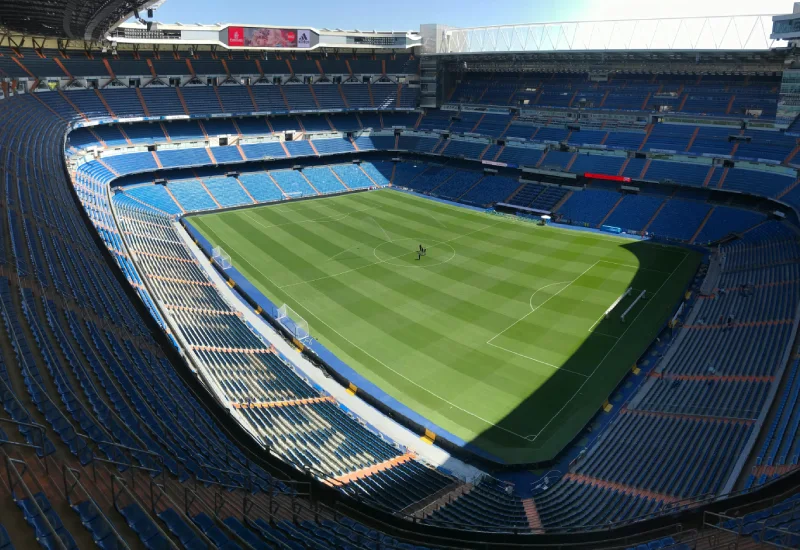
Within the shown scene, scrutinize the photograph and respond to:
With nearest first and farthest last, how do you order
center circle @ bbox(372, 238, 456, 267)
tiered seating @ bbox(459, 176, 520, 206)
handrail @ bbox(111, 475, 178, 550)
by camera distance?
handrail @ bbox(111, 475, 178, 550) < center circle @ bbox(372, 238, 456, 267) < tiered seating @ bbox(459, 176, 520, 206)

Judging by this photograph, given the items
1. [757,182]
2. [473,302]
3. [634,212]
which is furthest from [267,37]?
[757,182]

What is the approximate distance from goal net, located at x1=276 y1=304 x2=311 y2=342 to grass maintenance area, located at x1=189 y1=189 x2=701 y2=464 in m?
0.59

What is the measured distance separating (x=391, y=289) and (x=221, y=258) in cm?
1159

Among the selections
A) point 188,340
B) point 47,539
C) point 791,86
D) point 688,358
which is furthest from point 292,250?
point 791,86

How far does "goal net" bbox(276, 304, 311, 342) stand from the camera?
25027 mm

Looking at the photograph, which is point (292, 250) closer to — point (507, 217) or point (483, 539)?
point (507, 217)

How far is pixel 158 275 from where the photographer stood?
27.0 metres

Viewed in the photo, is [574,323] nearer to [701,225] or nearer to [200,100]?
[701,225]

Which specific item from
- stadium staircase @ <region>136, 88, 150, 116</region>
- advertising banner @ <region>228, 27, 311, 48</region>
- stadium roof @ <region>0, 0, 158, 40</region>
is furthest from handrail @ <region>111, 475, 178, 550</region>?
advertising banner @ <region>228, 27, 311, 48</region>

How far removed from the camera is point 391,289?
99.5 feet

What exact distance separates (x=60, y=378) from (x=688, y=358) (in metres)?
21.8

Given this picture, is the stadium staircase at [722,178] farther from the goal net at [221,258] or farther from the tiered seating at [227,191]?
the tiered seating at [227,191]

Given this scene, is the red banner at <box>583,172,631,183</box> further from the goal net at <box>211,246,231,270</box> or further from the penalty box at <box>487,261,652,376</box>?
the goal net at <box>211,246,231,270</box>

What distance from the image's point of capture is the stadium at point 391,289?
10.0 metres
